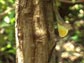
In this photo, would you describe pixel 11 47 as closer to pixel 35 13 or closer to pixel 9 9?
pixel 9 9

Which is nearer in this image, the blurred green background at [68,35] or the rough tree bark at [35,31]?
the rough tree bark at [35,31]

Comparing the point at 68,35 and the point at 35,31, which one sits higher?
the point at 35,31

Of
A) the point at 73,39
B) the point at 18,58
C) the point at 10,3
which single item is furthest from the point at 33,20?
the point at 73,39

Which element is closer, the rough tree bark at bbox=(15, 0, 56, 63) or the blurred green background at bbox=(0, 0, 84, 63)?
the rough tree bark at bbox=(15, 0, 56, 63)

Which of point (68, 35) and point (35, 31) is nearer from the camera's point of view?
point (35, 31)
